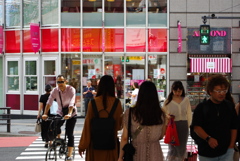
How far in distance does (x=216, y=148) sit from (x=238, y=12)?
17.9 meters

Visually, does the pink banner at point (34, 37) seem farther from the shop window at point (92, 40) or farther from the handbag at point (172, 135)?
the handbag at point (172, 135)

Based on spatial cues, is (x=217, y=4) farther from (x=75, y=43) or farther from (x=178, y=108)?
(x=178, y=108)

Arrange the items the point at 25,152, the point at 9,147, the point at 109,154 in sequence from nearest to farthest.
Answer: the point at 109,154
the point at 25,152
the point at 9,147

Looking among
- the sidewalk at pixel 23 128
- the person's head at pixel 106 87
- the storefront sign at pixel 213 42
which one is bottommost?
the sidewalk at pixel 23 128

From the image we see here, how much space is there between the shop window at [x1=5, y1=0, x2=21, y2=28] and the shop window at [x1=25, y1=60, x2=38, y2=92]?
6.95ft

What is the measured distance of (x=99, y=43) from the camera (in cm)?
A: 2214

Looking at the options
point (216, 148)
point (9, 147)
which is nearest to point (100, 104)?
point (216, 148)

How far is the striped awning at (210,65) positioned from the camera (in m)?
22.1

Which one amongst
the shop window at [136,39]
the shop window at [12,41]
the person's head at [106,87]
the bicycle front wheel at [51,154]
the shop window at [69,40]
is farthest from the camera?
the shop window at [12,41]

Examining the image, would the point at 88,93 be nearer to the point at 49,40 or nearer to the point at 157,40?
the point at 49,40

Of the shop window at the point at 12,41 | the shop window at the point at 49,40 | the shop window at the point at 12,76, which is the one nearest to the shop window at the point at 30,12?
the shop window at the point at 12,41

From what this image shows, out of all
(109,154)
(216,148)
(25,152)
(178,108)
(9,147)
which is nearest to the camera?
(216,148)

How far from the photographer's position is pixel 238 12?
22.3 meters

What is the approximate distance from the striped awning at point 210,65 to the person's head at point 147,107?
16.7m
